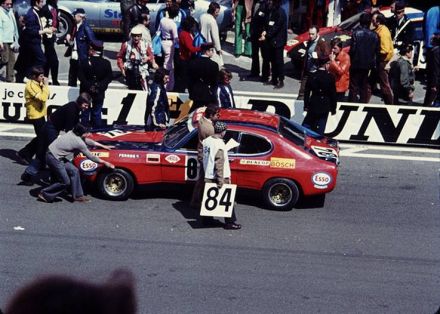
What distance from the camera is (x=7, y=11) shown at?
17.4m

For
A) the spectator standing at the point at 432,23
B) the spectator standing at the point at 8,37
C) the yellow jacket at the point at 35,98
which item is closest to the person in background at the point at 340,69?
the spectator standing at the point at 432,23

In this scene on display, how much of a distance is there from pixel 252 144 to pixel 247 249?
6.28ft

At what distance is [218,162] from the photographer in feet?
35.9

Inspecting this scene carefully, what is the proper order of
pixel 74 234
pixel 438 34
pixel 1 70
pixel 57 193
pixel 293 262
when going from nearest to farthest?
1. pixel 293 262
2. pixel 74 234
3. pixel 57 193
4. pixel 438 34
5. pixel 1 70

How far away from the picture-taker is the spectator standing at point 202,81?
14461mm

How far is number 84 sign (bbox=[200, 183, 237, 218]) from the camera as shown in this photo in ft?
35.4

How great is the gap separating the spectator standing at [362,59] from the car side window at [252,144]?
5.64 meters

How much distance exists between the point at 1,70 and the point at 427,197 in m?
10.7

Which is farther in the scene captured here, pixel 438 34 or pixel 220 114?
pixel 438 34

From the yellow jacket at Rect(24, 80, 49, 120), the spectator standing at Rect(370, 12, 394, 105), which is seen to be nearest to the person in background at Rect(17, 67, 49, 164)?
the yellow jacket at Rect(24, 80, 49, 120)

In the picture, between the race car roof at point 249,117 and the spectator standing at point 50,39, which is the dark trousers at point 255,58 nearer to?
the spectator standing at point 50,39

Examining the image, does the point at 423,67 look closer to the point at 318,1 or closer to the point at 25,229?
the point at 318,1

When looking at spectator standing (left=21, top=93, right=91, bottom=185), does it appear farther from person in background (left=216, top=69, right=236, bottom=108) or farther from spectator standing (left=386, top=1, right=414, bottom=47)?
spectator standing (left=386, top=1, right=414, bottom=47)

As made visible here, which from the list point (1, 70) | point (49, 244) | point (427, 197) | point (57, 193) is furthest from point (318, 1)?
point (49, 244)
